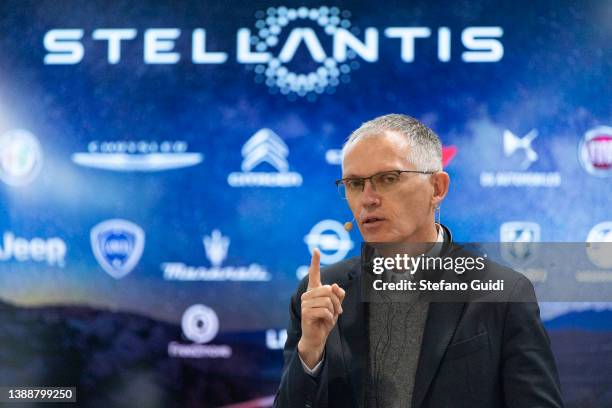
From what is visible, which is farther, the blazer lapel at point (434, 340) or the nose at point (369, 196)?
the nose at point (369, 196)

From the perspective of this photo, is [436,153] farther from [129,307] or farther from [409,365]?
[129,307]

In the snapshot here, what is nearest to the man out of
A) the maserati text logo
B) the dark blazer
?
the dark blazer

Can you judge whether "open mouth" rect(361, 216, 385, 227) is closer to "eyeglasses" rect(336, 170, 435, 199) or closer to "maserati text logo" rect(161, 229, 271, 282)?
"eyeglasses" rect(336, 170, 435, 199)

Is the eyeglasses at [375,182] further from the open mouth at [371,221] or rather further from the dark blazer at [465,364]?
the dark blazer at [465,364]

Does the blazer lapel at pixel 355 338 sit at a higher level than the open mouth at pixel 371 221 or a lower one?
lower

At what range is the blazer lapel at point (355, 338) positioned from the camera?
1.90 metres

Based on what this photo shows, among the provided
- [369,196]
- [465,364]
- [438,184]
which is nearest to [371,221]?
[369,196]

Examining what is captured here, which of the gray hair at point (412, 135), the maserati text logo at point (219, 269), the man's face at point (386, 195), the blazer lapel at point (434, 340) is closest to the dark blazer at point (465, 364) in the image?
the blazer lapel at point (434, 340)

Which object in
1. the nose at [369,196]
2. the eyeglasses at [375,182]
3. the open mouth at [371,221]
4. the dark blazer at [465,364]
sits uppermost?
the eyeglasses at [375,182]

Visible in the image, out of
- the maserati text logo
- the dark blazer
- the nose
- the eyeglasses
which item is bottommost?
the dark blazer

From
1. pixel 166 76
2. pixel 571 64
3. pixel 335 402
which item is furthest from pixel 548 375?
pixel 166 76

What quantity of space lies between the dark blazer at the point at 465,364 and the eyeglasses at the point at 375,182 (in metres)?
0.33

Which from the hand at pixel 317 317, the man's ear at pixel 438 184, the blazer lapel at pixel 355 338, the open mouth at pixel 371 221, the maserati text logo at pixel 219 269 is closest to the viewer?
the hand at pixel 317 317

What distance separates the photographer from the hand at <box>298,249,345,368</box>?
5.80 ft
